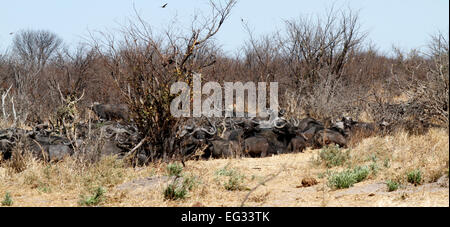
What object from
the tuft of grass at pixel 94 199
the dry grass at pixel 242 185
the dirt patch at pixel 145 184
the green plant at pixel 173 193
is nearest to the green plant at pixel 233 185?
the dry grass at pixel 242 185

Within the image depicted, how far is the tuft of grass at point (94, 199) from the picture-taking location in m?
5.62

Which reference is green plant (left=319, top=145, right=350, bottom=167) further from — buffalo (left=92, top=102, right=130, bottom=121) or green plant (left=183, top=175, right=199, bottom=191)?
buffalo (left=92, top=102, right=130, bottom=121)

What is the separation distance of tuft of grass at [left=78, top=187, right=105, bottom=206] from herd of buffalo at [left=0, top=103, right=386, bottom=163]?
1777mm

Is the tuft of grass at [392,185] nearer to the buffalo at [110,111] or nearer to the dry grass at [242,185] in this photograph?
the dry grass at [242,185]

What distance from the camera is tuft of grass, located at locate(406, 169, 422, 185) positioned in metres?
5.96

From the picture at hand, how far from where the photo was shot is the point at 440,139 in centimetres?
934

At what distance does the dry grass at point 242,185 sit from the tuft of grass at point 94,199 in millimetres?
62

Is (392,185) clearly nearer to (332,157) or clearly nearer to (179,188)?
(179,188)

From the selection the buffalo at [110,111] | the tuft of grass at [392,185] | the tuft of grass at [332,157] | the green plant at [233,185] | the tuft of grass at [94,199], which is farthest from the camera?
the buffalo at [110,111]

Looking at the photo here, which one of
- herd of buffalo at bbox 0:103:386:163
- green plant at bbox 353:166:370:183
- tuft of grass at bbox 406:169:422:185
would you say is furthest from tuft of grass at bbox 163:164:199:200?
tuft of grass at bbox 406:169:422:185

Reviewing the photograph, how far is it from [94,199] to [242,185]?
6.45 ft
